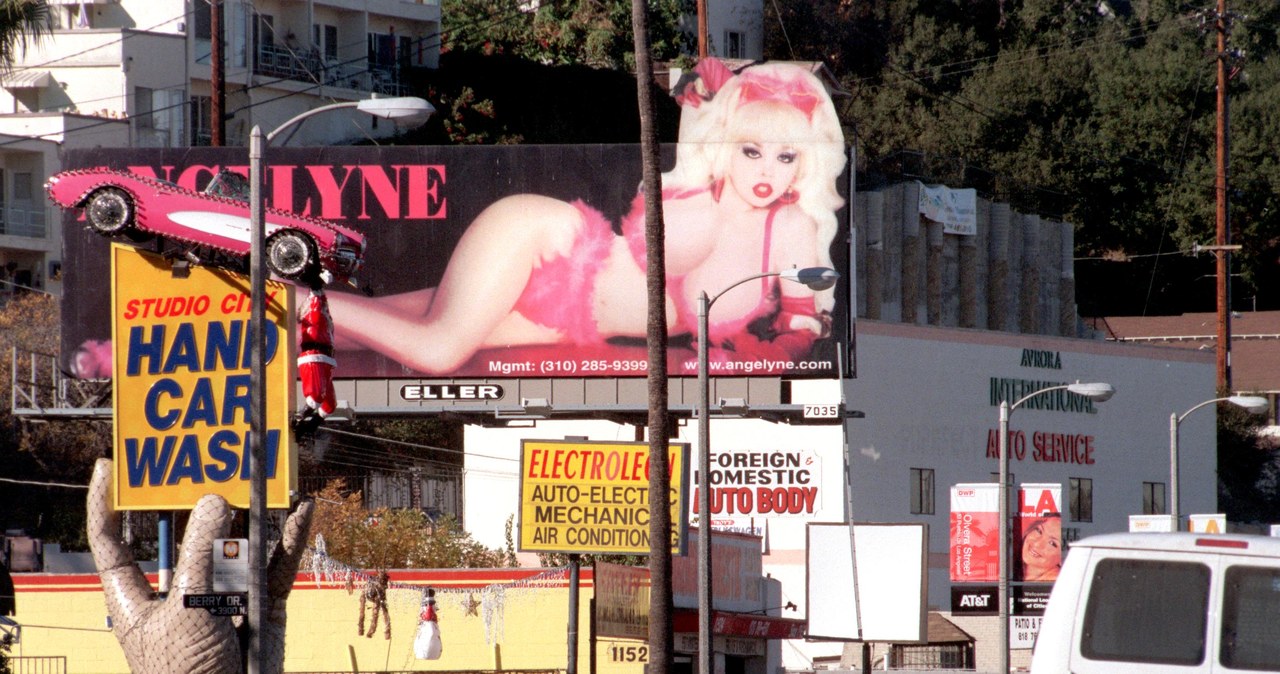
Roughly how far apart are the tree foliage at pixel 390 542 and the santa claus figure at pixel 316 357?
20.6m

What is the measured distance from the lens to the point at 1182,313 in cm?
8375

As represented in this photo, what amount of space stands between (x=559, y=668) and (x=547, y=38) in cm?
4459

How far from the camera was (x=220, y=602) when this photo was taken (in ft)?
58.8

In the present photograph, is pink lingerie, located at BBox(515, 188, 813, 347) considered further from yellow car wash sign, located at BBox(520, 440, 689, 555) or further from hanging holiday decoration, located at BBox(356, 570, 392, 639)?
yellow car wash sign, located at BBox(520, 440, 689, 555)

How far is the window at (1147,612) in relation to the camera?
1145 centimetres

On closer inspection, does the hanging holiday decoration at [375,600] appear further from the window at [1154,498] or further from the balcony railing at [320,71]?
the balcony railing at [320,71]

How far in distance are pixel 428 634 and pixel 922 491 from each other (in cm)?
2208

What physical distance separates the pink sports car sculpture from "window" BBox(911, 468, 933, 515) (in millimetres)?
25554

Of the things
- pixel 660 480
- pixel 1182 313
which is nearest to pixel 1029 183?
pixel 1182 313

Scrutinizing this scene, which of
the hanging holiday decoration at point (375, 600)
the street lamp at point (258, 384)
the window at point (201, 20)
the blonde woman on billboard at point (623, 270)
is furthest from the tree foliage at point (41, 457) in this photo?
the street lamp at point (258, 384)

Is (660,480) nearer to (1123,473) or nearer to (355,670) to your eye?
(355,670)

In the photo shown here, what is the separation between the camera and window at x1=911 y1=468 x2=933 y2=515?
51244mm

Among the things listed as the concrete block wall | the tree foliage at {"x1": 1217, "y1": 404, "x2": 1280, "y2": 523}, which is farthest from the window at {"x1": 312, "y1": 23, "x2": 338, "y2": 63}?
the tree foliage at {"x1": 1217, "y1": 404, "x2": 1280, "y2": 523}

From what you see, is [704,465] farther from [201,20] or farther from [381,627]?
[201,20]
